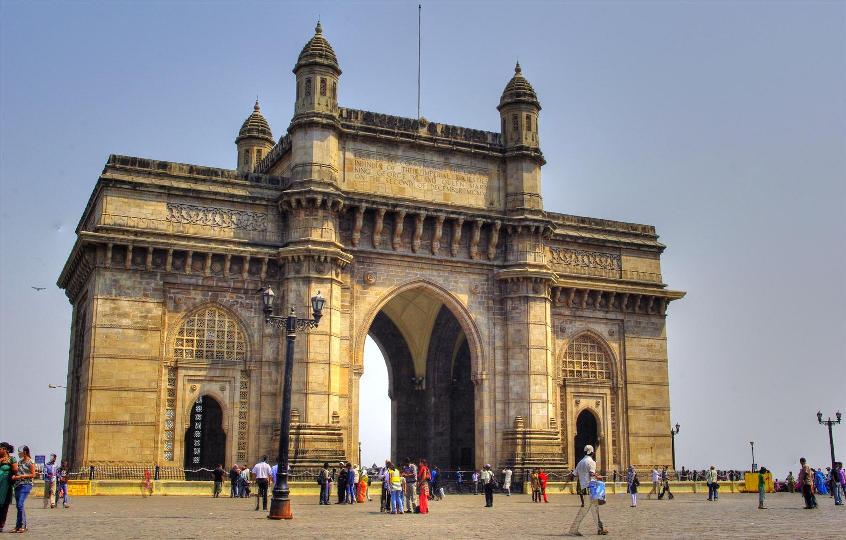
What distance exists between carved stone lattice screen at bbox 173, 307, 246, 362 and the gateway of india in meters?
0.07

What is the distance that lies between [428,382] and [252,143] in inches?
539

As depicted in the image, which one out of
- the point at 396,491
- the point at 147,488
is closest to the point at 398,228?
the point at 147,488

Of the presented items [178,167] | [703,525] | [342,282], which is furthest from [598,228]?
[703,525]

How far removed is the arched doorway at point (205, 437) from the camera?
3534 centimetres

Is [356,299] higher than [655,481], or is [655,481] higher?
[356,299]

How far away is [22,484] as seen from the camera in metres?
16.6

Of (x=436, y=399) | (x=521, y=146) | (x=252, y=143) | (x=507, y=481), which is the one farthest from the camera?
(x=252, y=143)

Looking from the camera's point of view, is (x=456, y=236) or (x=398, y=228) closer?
(x=398, y=228)

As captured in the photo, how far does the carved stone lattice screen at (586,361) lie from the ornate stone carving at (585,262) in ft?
8.96

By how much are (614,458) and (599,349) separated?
4.31 m

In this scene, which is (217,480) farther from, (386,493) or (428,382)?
(428,382)

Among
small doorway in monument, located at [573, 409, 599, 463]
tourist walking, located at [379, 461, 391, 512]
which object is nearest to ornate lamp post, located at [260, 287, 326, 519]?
tourist walking, located at [379, 461, 391, 512]

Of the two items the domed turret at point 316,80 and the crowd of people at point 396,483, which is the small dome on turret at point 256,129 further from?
the crowd of people at point 396,483

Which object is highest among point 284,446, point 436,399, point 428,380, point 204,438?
point 428,380
